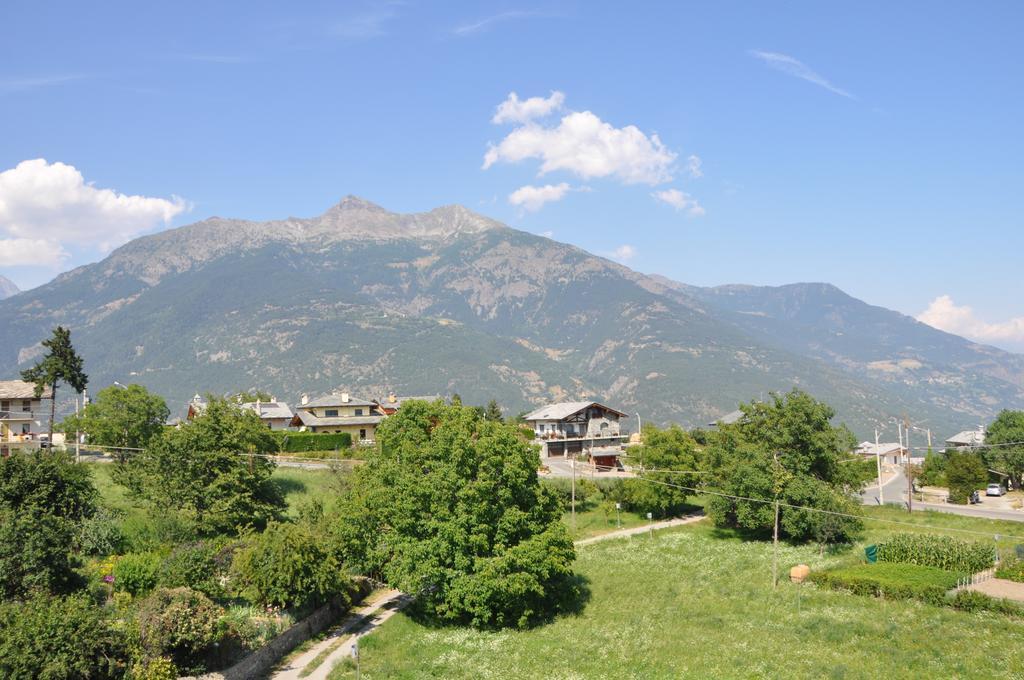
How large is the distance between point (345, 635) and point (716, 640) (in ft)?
72.3

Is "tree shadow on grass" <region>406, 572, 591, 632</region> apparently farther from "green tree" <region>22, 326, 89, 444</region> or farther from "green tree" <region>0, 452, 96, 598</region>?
"green tree" <region>22, 326, 89, 444</region>

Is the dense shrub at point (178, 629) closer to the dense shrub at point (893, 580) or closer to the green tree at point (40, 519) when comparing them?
the green tree at point (40, 519)

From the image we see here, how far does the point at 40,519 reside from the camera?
37.5 meters

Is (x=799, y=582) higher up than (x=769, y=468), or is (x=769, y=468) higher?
(x=769, y=468)

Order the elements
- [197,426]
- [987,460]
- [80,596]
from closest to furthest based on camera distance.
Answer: [80,596]
[197,426]
[987,460]

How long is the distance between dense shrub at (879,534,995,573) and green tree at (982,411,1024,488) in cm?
5303

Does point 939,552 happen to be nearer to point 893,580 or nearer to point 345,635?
point 893,580

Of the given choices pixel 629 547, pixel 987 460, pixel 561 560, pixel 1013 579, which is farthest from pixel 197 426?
pixel 987 460

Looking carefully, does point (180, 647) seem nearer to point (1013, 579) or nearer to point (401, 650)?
point (401, 650)

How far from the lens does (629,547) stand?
62.6 m

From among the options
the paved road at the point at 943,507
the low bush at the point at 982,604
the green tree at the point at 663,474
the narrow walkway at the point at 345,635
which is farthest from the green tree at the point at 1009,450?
the narrow walkway at the point at 345,635

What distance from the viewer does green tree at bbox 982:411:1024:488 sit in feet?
317

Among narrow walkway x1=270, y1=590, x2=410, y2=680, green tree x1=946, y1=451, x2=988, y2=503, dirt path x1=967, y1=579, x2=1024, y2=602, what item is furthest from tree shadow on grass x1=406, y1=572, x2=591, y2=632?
green tree x1=946, y1=451, x2=988, y2=503

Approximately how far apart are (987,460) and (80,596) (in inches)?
4352
